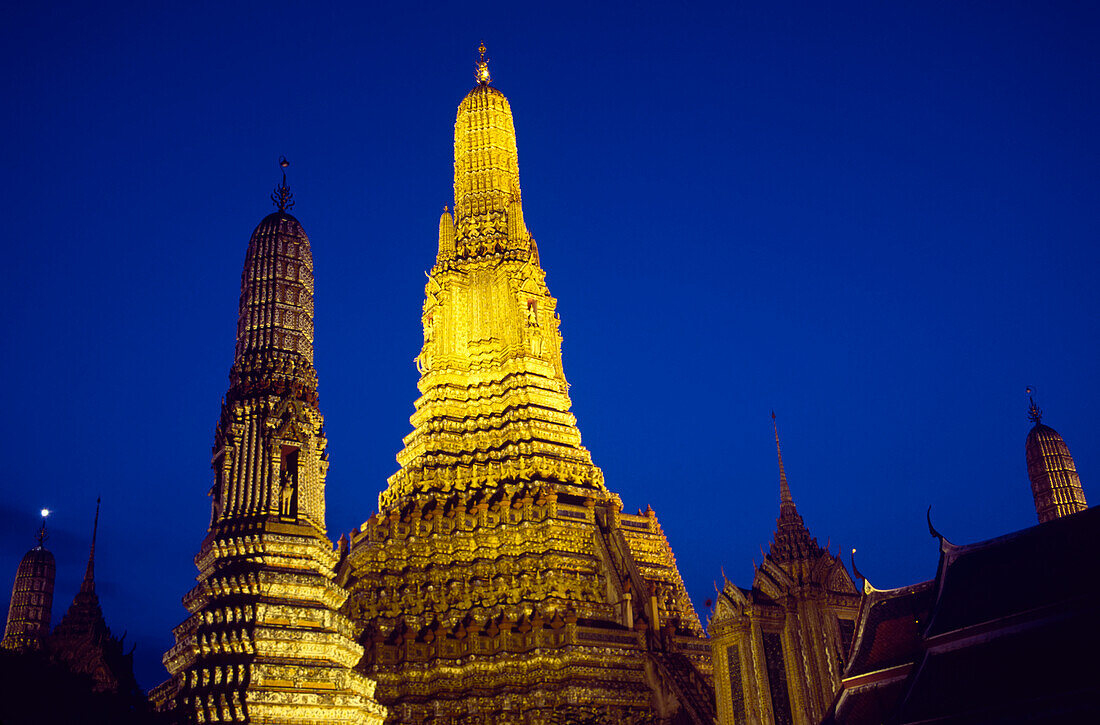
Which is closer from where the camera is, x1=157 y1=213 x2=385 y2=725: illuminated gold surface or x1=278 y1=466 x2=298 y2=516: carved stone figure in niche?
x1=157 y1=213 x2=385 y2=725: illuminated gold surface

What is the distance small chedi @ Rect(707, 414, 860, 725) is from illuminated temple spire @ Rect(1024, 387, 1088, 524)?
1586cm

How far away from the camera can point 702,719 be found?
24.2 m

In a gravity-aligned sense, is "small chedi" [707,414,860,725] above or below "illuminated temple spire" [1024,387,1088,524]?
below

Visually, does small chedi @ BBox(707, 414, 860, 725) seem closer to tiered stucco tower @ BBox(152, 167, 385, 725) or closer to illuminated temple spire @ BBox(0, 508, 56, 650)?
tiered stucco tower @ BBox(152, 167, 385, 725)

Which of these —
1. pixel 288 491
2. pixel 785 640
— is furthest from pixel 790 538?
pixel 288 491

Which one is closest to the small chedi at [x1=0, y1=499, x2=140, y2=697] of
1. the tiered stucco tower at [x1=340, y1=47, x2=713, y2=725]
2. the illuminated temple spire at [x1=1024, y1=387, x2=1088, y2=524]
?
the tiered stucco tower at [x1=340, y1=47, x2=713, y2=725]

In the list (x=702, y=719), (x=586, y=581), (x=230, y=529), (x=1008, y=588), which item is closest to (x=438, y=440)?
(x=586, y=581)

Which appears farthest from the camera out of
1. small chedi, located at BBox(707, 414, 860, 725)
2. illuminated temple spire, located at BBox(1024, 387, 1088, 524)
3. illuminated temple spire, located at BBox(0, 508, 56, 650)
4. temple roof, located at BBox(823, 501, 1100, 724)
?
illuminated temple spire, located at BBox(1024, 387, 1088, 524)

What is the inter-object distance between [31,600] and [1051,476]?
3201cm

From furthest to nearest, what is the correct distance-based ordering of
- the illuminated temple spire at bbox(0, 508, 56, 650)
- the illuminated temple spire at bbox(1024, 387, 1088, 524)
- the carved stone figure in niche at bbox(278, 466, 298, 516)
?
1. the illuminated temple spire at bbox(1024, 387, 1088, 524)
2. the illuminated temple spire at bbox(0, 508, 56, 650)
3. the carved stone figure in niche at bbox(278, 466, 298, 516)

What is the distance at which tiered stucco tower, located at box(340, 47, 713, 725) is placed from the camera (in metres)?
25.6

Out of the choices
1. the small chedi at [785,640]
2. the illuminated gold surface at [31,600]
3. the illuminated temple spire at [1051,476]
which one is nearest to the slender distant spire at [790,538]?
the small chedi at [785,640]

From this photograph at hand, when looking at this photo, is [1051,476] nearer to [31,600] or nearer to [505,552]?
[505,552]

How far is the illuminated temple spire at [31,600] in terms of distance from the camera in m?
25.3
